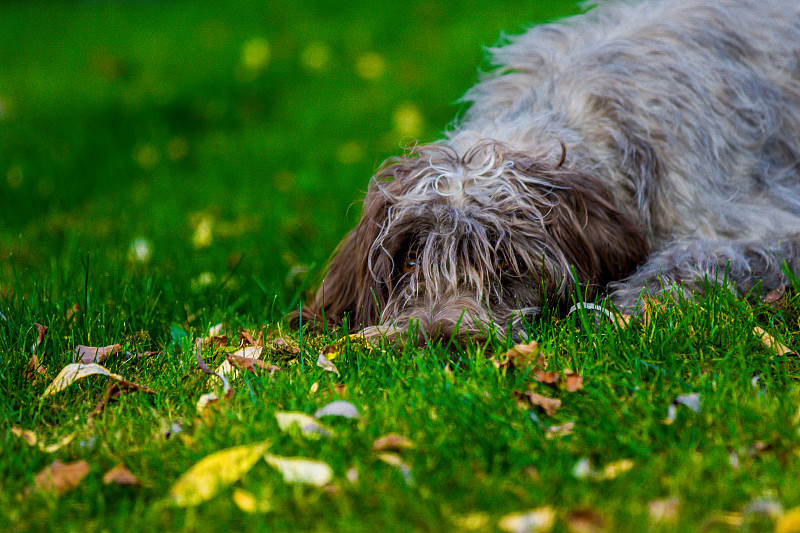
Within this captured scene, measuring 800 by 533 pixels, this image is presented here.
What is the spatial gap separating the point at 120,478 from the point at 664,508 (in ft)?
5.11

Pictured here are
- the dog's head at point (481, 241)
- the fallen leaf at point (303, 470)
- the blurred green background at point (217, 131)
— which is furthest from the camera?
the blurred green background at point (217, 131)

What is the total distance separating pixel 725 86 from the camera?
178 inches

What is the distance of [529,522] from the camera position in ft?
6.91

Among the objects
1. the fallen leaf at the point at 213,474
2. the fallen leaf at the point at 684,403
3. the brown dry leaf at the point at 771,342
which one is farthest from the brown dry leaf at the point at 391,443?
the brown dry leaf at the point at 771,342

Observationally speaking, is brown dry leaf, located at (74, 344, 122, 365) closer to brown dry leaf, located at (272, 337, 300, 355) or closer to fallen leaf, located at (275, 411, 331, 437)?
brown dry leaf, located at (272, 337, 300, 355)

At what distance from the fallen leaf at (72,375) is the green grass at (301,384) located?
41 millimetres

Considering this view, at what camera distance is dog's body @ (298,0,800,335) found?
11.9ft

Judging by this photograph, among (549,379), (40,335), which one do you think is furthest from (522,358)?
(40,335)

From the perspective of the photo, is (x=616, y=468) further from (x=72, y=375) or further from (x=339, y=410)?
(x=72, y=375)

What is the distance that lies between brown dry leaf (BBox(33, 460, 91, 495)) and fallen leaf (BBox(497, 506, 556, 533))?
1.29 m

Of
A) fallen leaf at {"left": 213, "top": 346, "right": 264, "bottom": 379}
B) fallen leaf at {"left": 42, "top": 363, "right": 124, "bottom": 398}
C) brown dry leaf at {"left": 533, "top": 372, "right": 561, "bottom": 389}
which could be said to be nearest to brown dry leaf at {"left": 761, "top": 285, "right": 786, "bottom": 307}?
brown dry leaf at {"left": 533, "top": 372, "right": 561, "bottom": 389}

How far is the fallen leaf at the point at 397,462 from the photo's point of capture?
2.42m

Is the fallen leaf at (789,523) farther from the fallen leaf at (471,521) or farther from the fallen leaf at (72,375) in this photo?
the fallen leaf at (72,375)

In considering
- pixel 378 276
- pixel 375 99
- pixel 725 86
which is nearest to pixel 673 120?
pixel 725 86
